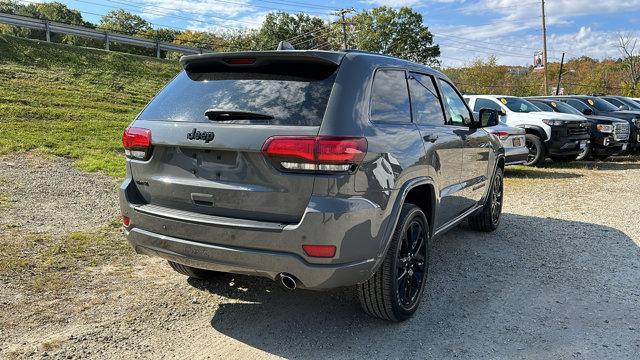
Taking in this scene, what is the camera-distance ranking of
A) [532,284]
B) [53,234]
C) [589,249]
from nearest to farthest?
1. [532,284]
2. [53,234]
3. [589,249]

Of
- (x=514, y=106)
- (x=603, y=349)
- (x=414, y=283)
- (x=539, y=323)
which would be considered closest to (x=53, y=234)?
(x=414, y=283)

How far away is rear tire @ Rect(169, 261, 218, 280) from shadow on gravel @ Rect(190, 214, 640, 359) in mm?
83

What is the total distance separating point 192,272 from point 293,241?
64.2 inches

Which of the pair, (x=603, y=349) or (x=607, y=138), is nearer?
(x=603, y=349)

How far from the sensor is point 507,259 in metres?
5.11

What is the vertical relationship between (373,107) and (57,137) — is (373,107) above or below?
above

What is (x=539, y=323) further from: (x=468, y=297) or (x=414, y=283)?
(x=414, y=283)

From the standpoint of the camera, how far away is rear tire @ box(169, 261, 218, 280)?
4.09 m

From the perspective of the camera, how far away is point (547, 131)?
1147cm

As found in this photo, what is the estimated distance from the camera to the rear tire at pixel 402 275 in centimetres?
332

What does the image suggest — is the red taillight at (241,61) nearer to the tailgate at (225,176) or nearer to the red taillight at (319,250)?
the tailgate at (225,176)

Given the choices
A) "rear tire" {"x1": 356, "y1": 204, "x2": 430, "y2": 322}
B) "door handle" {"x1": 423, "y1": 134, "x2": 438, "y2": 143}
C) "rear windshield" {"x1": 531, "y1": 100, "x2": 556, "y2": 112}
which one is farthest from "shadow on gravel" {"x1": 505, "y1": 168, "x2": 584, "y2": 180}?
"rear tire" {"x1": 356, "y1": 204, "x2": 430, "y2": 322}

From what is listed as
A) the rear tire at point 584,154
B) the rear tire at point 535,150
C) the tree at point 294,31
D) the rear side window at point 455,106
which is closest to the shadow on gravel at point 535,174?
the rear tire at point 535,150

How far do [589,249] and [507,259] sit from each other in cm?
108
